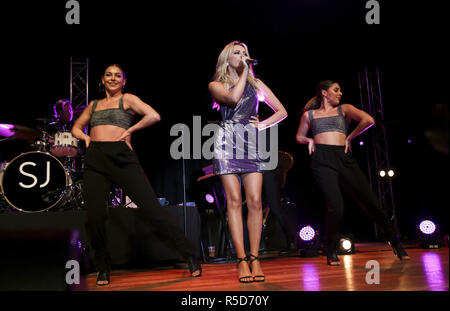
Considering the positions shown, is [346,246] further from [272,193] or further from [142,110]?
[142,110]

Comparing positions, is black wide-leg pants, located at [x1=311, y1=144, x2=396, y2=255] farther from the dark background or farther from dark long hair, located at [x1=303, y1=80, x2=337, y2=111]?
the dark background

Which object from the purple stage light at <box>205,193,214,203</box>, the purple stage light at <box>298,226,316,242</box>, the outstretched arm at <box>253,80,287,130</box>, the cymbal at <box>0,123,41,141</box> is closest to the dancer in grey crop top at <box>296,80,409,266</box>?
the outstretched arm at <box>253,80,287,130</box>

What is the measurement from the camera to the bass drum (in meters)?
4.88

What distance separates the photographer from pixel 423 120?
1067mm

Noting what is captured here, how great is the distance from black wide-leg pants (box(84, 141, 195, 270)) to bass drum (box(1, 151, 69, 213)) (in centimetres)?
212

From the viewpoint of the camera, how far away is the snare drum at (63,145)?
18.1ft

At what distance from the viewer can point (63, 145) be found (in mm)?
5527

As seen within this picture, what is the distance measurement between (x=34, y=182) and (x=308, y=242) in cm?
385

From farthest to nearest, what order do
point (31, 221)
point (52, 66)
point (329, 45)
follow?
1. point (52, 66)
2. point (329, 45)
3. point (31, 221)

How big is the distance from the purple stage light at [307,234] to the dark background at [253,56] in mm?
2361

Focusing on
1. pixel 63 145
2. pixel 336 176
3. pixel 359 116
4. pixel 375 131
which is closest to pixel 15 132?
pixel 63 145
